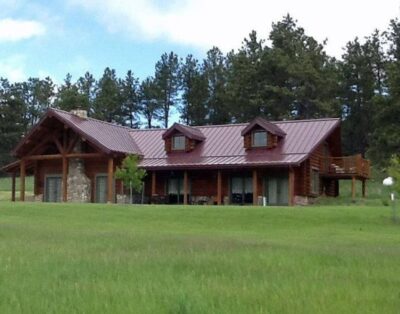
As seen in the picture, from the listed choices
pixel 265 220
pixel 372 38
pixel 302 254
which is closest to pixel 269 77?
pixel 372 38

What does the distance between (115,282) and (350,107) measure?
59763 millimetres

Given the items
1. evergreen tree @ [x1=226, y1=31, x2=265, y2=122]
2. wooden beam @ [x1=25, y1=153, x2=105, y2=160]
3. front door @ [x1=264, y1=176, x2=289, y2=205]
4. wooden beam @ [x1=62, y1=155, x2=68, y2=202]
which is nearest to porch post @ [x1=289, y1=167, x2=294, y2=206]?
front door @ [x1=264, y1=176, x2=289, y2=205]

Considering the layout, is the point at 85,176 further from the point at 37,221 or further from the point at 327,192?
the point at 37,221

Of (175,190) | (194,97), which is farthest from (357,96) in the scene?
(175,190)

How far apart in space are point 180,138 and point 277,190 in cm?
669

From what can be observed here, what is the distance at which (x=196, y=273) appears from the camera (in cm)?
884

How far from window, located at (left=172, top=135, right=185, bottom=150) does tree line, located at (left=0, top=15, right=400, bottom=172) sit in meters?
16.8

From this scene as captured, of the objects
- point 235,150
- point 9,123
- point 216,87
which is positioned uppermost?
point 216,87

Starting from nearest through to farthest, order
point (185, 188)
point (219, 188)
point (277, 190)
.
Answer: point (219, 188) < point (277, 190) < point (185, 188)

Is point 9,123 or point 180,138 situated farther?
point 9,123

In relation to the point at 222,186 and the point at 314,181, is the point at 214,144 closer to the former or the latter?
the point at 222,186

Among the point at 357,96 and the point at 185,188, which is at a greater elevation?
the point at 357,96

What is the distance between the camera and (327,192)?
40.0 m

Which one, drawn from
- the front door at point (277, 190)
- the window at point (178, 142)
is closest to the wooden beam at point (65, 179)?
the window at point (178, 142)
